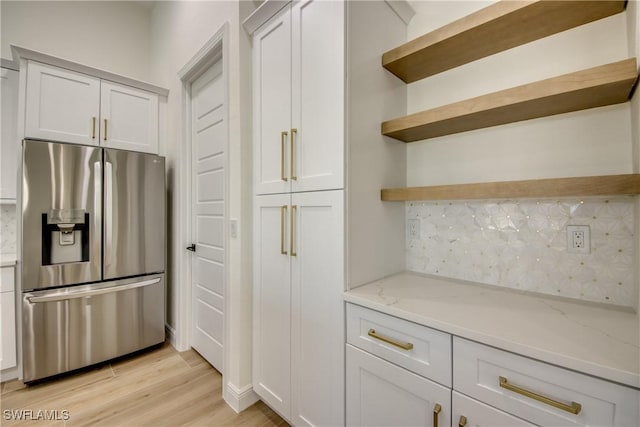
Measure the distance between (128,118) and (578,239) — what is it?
3.14m

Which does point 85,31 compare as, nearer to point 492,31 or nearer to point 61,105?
point 61,105

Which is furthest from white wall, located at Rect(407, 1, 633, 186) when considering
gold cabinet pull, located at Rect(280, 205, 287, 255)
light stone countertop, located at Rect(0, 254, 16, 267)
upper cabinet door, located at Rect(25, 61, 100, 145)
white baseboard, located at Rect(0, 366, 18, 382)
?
white baseboard, located at Rect(0, 366, 18, 382)

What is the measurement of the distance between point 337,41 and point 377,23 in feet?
1.00

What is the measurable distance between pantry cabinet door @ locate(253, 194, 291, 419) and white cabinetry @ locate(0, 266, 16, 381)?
5.82 feet

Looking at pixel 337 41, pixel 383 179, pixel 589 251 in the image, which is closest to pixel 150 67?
pixel 337 41

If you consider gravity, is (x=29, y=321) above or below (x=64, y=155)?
below

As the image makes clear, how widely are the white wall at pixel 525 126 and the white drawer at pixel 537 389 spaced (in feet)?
2.59

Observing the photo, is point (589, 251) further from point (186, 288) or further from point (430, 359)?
point (186, 288)

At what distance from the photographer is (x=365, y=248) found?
1.31 meters

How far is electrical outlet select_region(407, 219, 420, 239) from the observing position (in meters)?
1.55

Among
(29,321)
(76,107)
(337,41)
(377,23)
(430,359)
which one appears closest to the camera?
(430,359)

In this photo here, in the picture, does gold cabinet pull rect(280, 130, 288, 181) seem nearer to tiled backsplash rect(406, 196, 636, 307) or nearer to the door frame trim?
tiled backsplash rect(406, 196, 636, 307)

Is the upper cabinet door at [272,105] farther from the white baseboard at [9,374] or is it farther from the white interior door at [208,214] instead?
the white baseboard at [9,374]

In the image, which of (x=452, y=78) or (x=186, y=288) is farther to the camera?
(x=186, y=288)
